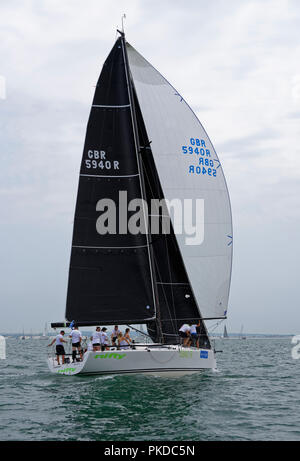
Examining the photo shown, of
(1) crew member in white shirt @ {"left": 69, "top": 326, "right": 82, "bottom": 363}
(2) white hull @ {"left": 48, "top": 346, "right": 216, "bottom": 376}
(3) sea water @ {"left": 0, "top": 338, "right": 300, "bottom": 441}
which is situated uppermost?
(1) crew member in white shirt @ {"left": 69, "top": 326, "right": 82, "bottom": 363}

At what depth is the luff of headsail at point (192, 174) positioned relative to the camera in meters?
21.2

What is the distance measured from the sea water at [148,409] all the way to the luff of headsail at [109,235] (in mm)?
2693

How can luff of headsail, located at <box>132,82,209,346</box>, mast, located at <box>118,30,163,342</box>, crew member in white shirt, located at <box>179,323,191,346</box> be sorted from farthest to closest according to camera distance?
luff of headsail, located at <box>132,82,209,346</box>, crew member in white shirt, located at <box>179,323,191,346</box>, mast, located at <box>118,30,163,342</box>

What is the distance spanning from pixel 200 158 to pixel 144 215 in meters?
3.06

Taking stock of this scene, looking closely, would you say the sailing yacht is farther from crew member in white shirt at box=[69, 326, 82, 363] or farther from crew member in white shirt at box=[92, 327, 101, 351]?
crew member in white shirt at box=[69, 326, 82, 363]

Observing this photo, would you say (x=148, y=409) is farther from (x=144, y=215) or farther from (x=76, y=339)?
(x=144, y=215)

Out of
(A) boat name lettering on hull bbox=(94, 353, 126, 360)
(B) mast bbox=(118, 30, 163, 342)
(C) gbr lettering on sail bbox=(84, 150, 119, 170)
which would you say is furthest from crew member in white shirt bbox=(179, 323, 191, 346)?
(C) gbr lettering on sail bbox=(84, 150, 119, 170)

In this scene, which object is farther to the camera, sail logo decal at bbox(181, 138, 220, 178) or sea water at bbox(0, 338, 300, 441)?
sail logo decal at bbox(181, 138, 220, 178)

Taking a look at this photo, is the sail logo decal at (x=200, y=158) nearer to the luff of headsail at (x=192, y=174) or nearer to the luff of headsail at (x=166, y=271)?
the luff of headsail at (x=192, y=174)

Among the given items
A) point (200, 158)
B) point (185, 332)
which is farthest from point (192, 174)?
point (185, 332)

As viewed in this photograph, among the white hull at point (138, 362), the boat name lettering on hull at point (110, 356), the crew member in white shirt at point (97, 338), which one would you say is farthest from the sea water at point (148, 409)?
the crew member in white shirt at point (97, 338)

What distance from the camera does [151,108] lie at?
2189 cm

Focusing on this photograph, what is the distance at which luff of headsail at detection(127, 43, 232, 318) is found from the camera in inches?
835
